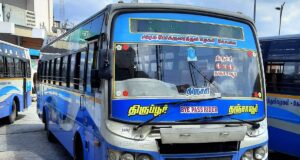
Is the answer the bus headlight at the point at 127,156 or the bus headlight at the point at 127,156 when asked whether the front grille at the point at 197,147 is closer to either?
the bus headlight at the point at 127,156

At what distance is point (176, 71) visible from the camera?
4.87 metres

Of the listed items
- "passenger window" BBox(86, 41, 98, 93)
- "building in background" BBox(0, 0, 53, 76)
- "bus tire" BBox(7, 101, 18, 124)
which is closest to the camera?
"passenger window" BBox(86, 41, 98, 93)

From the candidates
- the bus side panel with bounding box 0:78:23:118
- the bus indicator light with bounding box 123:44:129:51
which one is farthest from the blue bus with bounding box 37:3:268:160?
the bus side panel with bounding box 0:78:23:118

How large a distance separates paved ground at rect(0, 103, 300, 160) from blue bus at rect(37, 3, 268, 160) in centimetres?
425

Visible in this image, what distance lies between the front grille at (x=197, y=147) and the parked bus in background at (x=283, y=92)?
3335 mm

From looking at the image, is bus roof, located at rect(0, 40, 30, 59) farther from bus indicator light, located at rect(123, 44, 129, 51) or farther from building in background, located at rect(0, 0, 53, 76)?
building in background, located at rect(0, 0, 53, 76)

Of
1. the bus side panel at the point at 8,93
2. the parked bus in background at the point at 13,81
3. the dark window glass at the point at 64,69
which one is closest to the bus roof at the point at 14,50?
the parked bus in background at the point at 13,81

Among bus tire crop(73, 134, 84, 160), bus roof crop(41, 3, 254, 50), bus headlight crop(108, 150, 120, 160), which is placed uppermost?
bus roof crop(41, 3, 254, 50)

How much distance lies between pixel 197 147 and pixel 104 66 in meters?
1.43

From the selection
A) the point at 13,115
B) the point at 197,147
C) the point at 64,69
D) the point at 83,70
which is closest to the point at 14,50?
the point at 13,115

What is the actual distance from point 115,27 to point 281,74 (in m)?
4.54

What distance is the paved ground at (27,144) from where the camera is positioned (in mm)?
9312

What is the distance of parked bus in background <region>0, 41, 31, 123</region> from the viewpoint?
46.1 ft

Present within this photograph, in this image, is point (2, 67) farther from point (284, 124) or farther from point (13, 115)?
point (284, 124)
